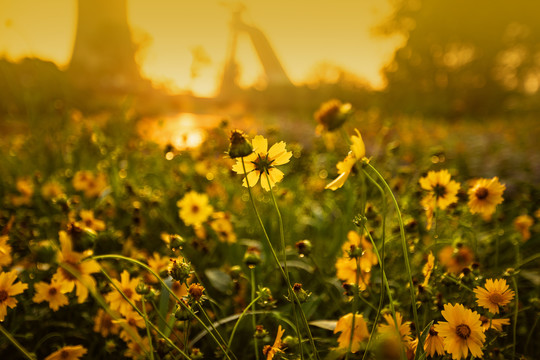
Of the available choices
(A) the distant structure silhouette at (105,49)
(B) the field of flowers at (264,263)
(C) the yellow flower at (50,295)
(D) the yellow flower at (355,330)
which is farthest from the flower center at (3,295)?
(A) the distant structure silhouette at (105,49)

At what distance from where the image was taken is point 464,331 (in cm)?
57

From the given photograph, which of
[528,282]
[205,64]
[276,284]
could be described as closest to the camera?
[276,284]

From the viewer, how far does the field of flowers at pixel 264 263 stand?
1.95ft

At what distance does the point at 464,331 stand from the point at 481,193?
1.29 feet

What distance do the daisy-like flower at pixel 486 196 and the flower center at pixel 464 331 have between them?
326mm

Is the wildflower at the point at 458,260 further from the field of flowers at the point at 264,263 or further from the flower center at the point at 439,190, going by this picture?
the flower center at the point at 439,190

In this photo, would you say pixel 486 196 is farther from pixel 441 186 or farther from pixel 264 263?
pixel 264 263

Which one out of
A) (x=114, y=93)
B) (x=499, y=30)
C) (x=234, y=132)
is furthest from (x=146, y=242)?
(x=499, y=30)

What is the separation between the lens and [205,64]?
6.40 ft

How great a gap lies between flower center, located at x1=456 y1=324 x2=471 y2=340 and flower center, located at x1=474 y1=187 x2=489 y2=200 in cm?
38

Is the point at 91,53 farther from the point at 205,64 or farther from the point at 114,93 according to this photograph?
the point at 205,64

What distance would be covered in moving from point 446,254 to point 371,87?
1216 centimetres

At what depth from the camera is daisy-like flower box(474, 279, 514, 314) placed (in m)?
0.60

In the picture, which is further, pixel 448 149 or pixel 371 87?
pixel 371 87
